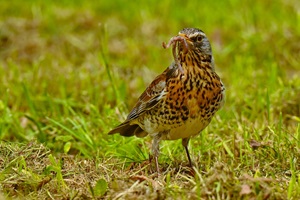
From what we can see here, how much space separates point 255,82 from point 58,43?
8.89ft

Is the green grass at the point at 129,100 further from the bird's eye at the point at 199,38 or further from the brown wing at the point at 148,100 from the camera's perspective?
the bird's eye at the point at 199,38

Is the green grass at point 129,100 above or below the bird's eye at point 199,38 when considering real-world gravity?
below

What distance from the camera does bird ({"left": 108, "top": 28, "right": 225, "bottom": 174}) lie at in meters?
5.00

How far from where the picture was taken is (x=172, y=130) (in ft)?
17.0

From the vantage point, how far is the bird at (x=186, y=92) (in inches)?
197

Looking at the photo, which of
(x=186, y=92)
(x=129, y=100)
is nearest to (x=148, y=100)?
(x=186, y=92)

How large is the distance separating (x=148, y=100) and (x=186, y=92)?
407 millimetres

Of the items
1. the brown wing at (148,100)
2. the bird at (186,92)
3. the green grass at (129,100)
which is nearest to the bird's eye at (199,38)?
the bird at (186,92)

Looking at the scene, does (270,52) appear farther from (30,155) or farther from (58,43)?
(30,155)

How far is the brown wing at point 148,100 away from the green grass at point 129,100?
0.12m

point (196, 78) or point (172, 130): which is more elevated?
point (196, 78)

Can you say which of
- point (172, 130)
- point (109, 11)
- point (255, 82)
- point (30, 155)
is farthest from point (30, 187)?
point (109, 11)

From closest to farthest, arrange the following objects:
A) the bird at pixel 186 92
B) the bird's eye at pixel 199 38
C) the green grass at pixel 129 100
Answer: the green grass at pixel 129 100 → the bird at pixel 186 92 → the bird's eye at pixel 199 38

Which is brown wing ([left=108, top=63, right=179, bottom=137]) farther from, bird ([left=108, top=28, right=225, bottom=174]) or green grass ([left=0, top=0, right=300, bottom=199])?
green grass ([left=0, top=0, right=300, bottom=199])
